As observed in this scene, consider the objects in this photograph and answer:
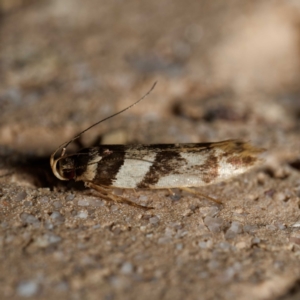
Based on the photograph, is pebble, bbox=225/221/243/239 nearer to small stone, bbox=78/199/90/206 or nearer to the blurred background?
small stone, bbox=78/199/90/206

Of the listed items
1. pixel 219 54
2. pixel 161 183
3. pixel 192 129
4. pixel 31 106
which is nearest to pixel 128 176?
pixel 161 183

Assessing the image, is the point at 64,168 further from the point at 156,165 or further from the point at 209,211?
the point at 209,211

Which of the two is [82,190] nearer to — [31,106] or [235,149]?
[235,149]

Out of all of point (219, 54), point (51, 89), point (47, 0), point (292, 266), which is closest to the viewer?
point (292, 266)

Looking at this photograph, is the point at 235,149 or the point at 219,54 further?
the point at 219,54

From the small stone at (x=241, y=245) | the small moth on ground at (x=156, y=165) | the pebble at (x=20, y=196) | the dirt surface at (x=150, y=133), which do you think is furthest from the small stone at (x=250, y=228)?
the pebble at (x=20, y=196)
